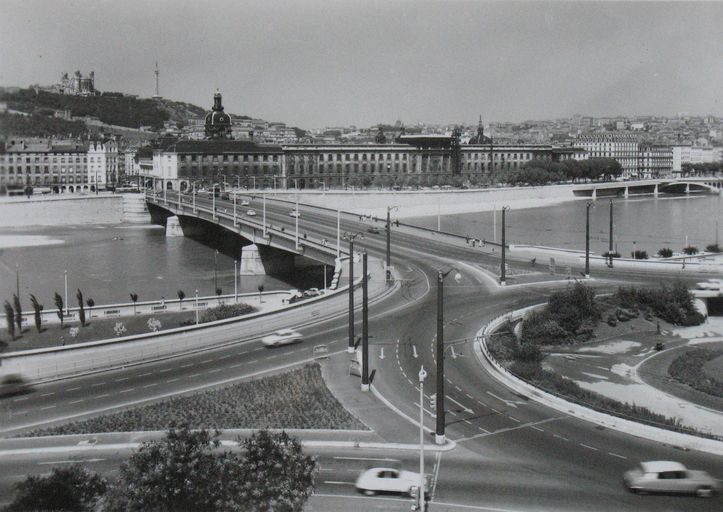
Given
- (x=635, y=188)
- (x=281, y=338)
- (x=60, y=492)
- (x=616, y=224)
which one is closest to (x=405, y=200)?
(x=616, y=224)

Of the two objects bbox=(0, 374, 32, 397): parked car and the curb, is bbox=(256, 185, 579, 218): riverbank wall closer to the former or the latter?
the curb

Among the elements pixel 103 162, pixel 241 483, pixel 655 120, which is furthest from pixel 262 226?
pixel 655 120

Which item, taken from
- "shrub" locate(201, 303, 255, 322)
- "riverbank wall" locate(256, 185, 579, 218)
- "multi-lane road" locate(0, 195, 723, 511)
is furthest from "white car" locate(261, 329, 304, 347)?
"riverbank wall" locate(256, 185, 579, 218)

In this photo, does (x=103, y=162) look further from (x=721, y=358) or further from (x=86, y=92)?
(x=721, y=358)

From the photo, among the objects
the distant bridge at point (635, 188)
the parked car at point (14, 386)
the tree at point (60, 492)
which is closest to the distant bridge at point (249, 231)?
the parked car at point (14, 386)

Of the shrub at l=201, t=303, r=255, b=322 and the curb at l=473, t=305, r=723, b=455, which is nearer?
the curb at l=473, t=305, r=723, b=455

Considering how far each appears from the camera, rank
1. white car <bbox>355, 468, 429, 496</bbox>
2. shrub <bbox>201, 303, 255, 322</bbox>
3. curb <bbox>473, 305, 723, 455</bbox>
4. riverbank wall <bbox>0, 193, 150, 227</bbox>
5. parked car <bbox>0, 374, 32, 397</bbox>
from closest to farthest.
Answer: white car <bbox>355, 468, 429, 496</bbox> < curb <bbox>473, 305, 723, 455</bbox> < parked car <bbox>0, 374, 32, 397</bbox> < shrub <bbox>201, 303, 255, 322</bbox> < riverbank wall <bbox>0, 193, 150, 227</bbox>
